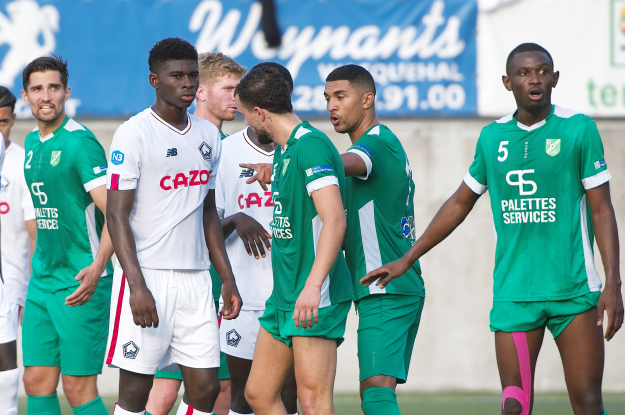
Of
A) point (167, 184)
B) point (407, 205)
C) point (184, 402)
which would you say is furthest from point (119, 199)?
point (407, 205)

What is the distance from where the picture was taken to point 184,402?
4.33 m

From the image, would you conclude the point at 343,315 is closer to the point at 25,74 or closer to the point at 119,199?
the point at 119,199

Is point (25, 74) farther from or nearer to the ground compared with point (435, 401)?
farther from the ground

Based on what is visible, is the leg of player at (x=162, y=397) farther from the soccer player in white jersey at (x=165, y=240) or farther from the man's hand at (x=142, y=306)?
the man's hand at (x=142, y=306)

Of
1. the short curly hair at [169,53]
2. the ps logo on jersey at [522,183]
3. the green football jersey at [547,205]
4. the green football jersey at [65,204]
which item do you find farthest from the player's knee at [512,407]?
the green football jersey at [65,204]

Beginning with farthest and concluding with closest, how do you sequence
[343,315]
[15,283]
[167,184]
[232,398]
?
[15,283], [232,398], [167,184], [343,315]

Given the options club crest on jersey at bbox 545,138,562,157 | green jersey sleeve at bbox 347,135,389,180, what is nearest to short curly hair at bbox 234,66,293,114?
green jersey sleeve at bbox 347,135,389,180

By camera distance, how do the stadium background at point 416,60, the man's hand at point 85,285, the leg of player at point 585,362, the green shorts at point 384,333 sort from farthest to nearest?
the stadium background at point 416,60 < the man's hand at point 85,285 < the green shorts at point 384,333 < the leg of player at point 585,362

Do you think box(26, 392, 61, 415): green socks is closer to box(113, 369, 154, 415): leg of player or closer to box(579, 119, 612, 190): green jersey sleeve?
box(113, 369, 154, 415): leg of player

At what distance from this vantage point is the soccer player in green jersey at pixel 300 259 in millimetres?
3656

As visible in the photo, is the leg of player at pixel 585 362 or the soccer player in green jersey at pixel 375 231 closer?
the leg of player at pixel 585 362

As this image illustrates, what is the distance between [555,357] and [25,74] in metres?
5.43

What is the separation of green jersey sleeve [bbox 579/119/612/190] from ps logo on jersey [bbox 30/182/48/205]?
3136 mm

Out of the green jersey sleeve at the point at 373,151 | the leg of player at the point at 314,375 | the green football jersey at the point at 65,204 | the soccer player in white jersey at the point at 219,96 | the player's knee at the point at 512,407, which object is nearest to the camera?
the leg of player at the point at 314,375
